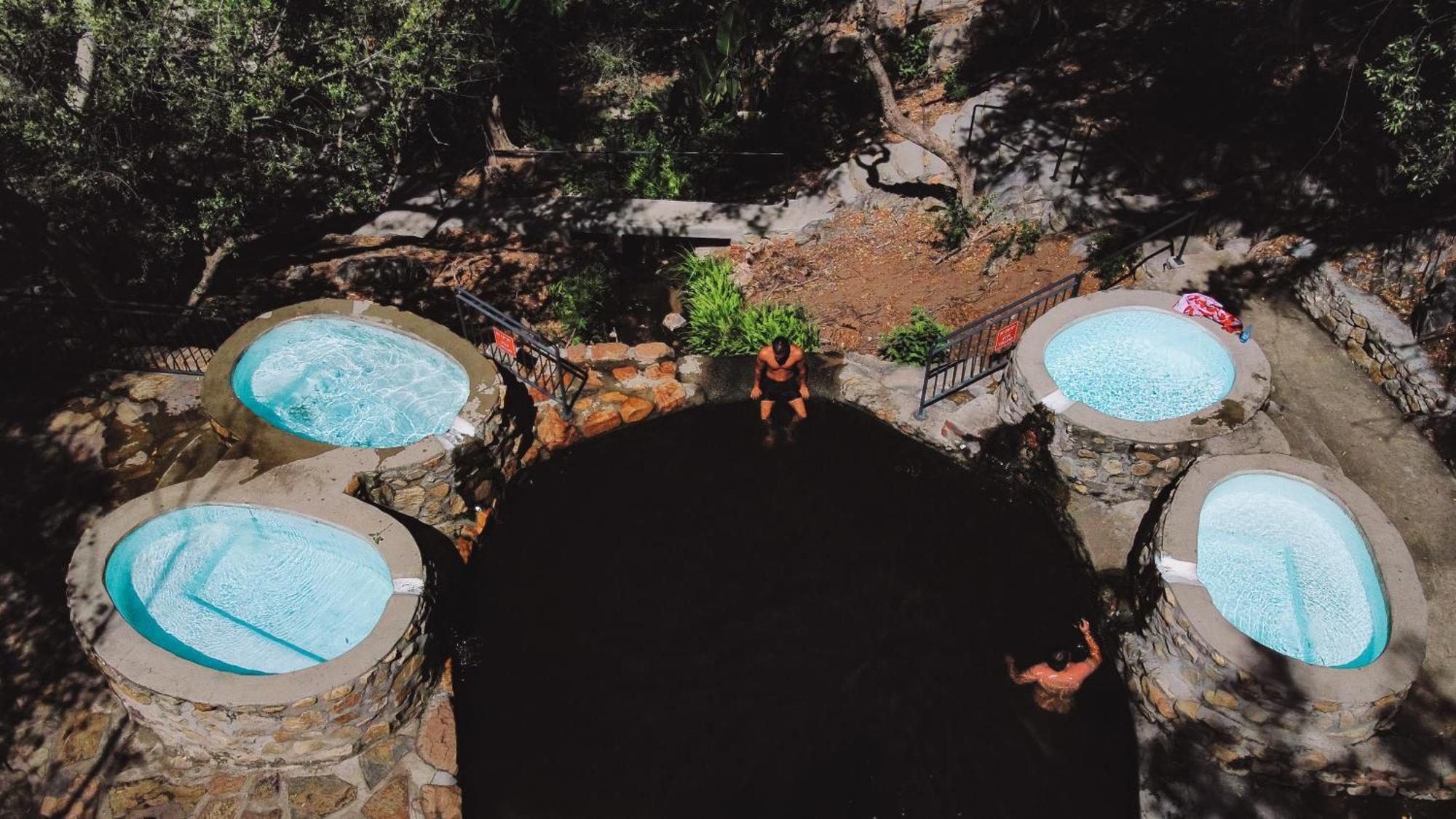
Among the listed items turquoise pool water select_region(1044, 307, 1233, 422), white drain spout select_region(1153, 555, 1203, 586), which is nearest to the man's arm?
white drain spout select_region(1153, 555, 1203, 586)

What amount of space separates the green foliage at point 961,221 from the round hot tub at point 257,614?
36.6 feet

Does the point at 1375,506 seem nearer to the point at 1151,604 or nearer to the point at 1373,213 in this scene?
the point at 1151,604

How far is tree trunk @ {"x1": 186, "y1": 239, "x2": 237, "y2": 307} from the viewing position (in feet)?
45.5

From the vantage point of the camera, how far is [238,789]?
8938 mm

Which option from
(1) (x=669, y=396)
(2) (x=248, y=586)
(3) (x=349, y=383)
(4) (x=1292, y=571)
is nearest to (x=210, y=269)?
(3) (x=349, y=383)

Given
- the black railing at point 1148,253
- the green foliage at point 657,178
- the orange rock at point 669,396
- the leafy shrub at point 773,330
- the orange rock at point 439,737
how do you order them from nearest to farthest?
the orange rock at point 439,737 < the orange rock at point 669,396 < the leafy shrub at point 773,330 < the black railing at point 1148,253 < the green foliage at point 657,178

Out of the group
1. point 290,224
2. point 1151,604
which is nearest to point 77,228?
point 290,224

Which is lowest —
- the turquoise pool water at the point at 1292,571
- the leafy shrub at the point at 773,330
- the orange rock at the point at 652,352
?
the turquoise pool water at the point at 1292,571

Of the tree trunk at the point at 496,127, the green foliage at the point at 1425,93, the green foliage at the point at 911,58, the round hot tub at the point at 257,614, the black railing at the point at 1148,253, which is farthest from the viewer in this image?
the green foliage at the point at 911,58

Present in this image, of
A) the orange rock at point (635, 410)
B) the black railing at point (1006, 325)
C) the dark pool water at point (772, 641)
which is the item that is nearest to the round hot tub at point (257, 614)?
the dark pool water at point (772, 641)

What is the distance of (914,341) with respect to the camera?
13805 mm

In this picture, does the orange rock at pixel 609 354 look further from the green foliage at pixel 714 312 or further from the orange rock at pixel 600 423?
the green foliage at pixel 714 312

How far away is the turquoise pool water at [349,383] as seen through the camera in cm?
1259

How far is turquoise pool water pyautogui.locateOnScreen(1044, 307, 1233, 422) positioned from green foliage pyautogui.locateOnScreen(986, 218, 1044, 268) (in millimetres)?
2617
